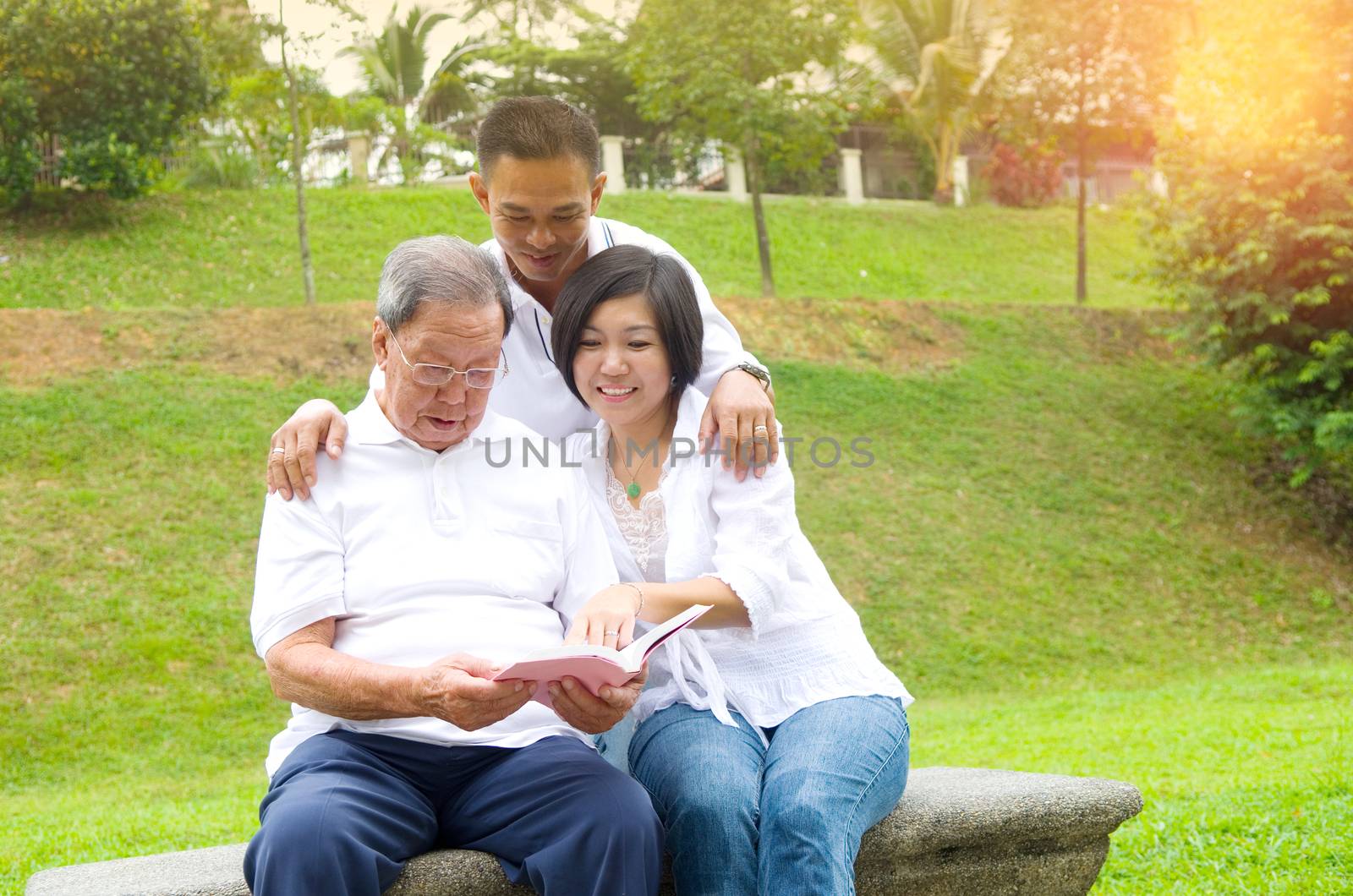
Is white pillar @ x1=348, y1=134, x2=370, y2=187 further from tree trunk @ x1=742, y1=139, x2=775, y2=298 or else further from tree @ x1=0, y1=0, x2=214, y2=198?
tree trunk @ x1=742, y1=139, x2=775, y2=298

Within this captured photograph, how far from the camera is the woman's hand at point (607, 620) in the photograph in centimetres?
261

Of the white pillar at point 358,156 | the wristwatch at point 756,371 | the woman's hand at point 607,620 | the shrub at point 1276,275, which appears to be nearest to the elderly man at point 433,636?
the woman's hand at point 607,620

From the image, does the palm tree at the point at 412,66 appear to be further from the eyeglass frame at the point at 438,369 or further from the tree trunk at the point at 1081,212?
the eyeglass frame at the point at 438,369

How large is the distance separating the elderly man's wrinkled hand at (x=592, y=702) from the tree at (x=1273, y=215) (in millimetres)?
10906

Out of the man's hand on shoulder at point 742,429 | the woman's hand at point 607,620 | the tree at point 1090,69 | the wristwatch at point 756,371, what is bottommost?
the woman's hand at point 607,620

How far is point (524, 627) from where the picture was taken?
2.82 m

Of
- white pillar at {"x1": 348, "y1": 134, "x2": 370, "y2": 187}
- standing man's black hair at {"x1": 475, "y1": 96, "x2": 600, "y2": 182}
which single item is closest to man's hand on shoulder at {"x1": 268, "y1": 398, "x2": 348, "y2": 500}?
standing man's black hair at {"x1": 475, "y1": 96, "x2": 600, "y2": 182}

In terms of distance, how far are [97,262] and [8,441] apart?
4451 millimetres

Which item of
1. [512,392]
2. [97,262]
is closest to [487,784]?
[512,392]

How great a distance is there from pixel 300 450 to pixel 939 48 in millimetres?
19994

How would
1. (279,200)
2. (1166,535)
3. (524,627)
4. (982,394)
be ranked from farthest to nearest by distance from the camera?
1. (279,200)
2. (982,394)
3. (1166,535)
4. (524,627)

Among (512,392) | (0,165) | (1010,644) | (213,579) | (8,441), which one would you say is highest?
(0,165)

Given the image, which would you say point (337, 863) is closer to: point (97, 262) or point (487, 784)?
point (487, 784)

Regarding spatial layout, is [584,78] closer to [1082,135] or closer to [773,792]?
[1082,135]
